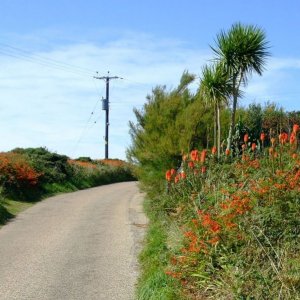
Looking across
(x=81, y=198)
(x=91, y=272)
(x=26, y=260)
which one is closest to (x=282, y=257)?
(x=91, y=272)

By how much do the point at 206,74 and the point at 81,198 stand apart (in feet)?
37.8

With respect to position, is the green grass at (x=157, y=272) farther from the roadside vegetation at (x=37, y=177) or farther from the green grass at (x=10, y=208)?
the roadside vegetation at (x=37, y=177)

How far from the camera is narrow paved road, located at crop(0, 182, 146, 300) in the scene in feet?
29.2

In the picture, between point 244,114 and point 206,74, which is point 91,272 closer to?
point 206,74

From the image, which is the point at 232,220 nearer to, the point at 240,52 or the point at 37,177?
the point at 240,52

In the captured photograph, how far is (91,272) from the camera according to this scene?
10008 mm

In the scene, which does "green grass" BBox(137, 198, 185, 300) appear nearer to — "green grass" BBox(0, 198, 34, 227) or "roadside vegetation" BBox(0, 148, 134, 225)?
"green grass" BBox(0, 198, 34, 227)

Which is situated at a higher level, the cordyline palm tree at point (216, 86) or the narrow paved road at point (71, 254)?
the cordyline palm tree at point (216, 86)

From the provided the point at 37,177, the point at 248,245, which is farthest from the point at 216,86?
the point at 37,177

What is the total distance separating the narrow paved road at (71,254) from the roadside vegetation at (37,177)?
6.36 feet

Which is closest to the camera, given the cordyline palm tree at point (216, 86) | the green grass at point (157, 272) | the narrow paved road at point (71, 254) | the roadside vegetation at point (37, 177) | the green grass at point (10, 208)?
the green grass at point (157, 272)

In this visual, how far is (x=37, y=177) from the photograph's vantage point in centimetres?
2652

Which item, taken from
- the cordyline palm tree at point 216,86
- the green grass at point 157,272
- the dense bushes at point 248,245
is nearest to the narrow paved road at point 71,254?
the green grass at point 157,272

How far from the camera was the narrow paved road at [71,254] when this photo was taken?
8.89 meters
